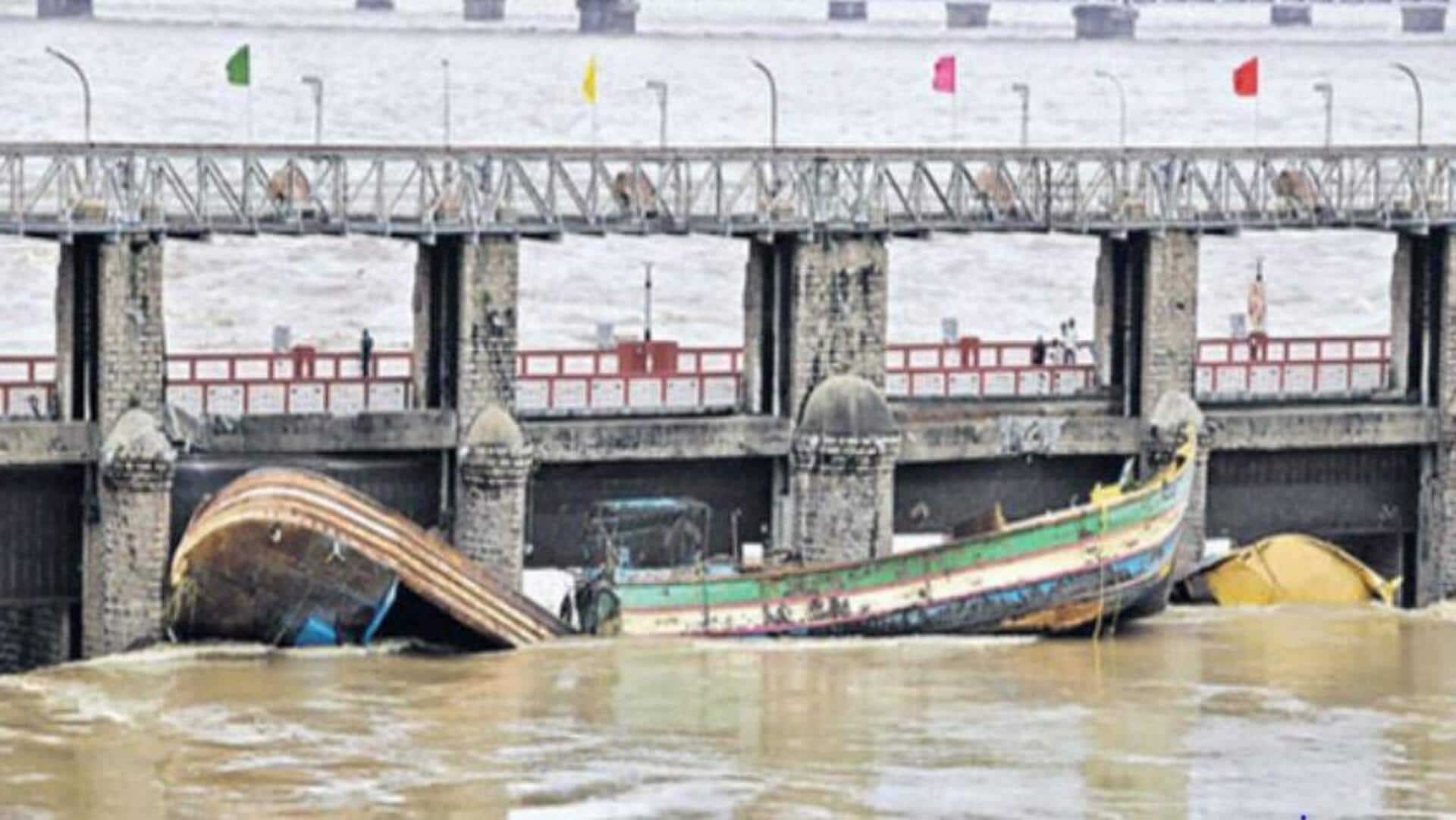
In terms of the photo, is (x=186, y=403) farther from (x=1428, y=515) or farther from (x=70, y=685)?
(x=1428, y=515)

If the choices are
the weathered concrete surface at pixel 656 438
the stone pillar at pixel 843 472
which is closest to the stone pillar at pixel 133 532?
the weathered concrete surface at pixel 656 438

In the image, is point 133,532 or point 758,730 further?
point 133,532

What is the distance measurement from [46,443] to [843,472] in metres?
14.1

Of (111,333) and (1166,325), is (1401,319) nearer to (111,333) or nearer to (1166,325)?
(1166,325)

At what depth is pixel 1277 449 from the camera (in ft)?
263

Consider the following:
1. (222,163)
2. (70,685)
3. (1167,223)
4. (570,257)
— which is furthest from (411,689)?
(222,163)

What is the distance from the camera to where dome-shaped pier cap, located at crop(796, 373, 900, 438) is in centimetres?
7531

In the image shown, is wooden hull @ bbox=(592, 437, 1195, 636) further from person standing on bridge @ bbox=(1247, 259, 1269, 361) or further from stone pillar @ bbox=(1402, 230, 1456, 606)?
person standing on bridge @ bbox=(1247, 259, 1269, 361)

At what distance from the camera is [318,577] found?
69562mm

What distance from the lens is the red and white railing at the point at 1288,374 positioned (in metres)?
82.1

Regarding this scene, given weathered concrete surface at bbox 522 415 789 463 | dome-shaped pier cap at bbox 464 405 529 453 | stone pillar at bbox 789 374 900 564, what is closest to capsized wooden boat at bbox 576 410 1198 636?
stone pillar at bbox 789 374 900 564

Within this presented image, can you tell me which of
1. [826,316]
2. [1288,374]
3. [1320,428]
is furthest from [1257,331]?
[826,316]

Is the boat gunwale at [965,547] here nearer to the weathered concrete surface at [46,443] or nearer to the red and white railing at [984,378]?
the red and white railing at [984,378]

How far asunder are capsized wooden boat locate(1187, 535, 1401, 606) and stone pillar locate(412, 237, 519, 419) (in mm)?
14084
